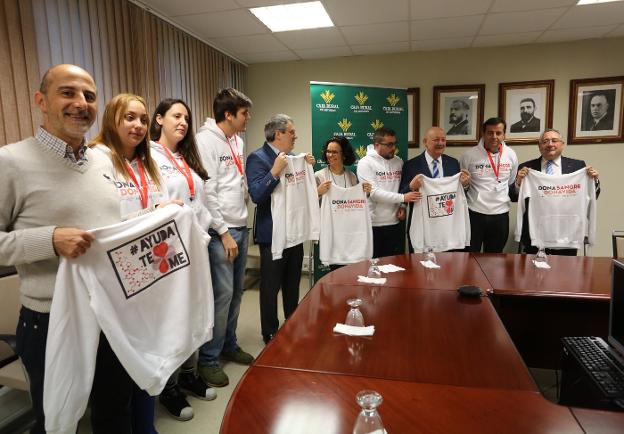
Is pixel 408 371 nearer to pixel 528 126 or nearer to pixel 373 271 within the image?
pixel 373 271

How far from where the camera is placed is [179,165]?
2113 millimetres

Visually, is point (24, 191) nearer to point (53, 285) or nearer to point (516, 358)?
point (53, 285)

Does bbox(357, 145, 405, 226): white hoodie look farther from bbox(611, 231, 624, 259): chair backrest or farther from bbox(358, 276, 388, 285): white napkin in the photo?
bbox(611, 231, 624, 259): chair backrest

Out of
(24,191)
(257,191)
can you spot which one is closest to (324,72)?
(257,191)

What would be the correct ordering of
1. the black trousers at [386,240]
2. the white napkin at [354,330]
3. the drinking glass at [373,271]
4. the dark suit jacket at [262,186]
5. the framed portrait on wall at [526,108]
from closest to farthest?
the white napkin at [354,330]
the drinking glass at [373,271]
the dark suit jacket at [262,186]
the black trousers at [386,240]
the framed portrait on wall at [526,108]

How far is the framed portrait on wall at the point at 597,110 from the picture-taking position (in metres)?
4.40

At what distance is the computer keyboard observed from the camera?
4.23 feet

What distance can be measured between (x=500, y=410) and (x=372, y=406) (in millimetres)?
412

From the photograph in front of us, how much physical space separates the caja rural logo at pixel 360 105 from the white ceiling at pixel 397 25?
24.3 inches

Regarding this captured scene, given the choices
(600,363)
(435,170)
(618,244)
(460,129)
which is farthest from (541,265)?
(460,129)

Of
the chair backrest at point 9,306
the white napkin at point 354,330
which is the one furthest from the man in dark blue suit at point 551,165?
the chair backrest at point 9,306

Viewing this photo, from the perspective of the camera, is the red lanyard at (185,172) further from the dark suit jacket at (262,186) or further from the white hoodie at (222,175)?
the dark suit jacket at (262,186)

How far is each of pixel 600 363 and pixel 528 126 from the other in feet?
12.7

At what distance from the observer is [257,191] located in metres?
2.65
